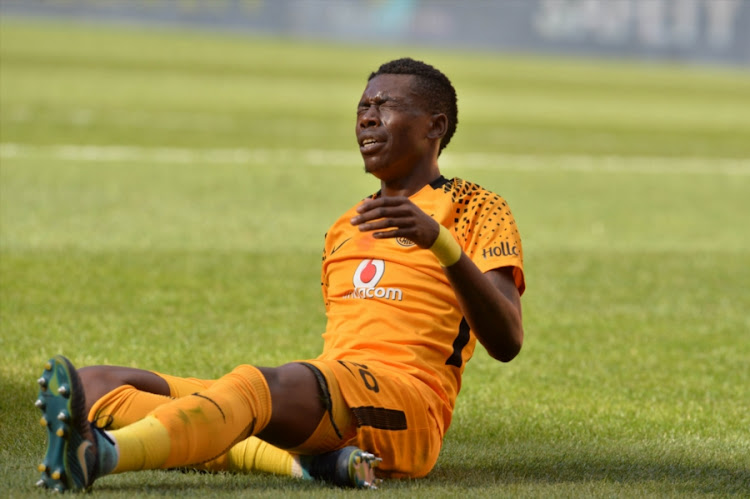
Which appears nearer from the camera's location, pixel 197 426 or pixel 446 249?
pixel 197 426

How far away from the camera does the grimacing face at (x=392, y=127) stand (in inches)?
173

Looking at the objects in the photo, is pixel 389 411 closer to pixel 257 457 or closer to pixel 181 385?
pixel 257 457

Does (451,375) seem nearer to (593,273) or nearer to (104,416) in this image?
(104,416)

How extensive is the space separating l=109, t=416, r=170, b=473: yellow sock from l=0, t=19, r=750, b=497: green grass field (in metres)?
0.15

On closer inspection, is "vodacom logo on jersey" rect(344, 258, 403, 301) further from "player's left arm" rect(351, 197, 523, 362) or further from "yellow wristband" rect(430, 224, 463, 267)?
"yellow wristband" rect(430, 224, 463, 267)


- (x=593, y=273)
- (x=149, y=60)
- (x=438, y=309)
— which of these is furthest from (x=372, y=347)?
(x=149, y=60)

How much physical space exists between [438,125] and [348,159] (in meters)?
12.9

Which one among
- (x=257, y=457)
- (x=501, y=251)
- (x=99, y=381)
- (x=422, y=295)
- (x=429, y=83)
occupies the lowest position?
(x=257, y=457)

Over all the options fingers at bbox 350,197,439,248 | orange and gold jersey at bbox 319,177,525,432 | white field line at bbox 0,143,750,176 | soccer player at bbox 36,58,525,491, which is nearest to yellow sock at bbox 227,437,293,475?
soccer player at bbox 36,58,525,491

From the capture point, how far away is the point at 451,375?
433 cm

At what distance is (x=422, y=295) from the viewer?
170 inches

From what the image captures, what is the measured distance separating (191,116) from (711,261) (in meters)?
13.5

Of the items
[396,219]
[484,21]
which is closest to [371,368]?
[396,219]

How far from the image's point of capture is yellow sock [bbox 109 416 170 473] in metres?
3.58
